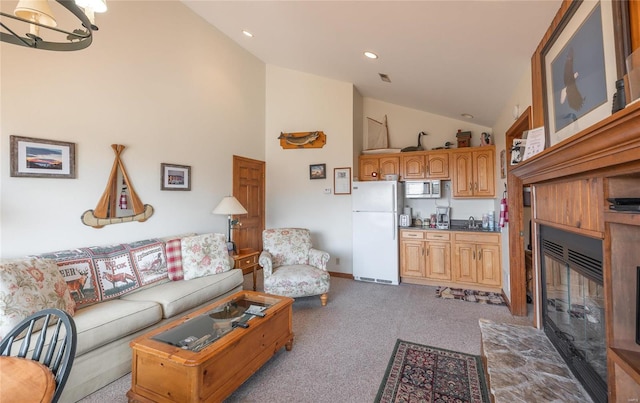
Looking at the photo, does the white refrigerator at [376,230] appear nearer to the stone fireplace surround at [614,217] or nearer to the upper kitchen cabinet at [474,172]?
the upper kitchen cabinet at [474,172]

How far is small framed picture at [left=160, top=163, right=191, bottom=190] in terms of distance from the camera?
131 inches

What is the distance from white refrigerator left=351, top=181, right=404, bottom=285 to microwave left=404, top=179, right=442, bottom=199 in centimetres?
27

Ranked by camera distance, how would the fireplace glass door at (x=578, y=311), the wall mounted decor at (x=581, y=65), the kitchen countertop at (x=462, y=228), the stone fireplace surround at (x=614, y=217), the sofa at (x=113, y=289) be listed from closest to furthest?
the stone fireplace surround at (x=614, y=217)
the wall mounted decor at (x=581, y=65)
the fireplace glass door at (x=578, y=311)
the sofa at (x=113, y=289)
the kitchen countertop at (x=462, y=228)

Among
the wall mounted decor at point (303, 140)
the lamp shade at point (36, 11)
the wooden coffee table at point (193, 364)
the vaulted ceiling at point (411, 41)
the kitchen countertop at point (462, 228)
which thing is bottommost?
the wooden coffee table at point (193, 364)

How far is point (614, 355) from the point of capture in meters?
1.20

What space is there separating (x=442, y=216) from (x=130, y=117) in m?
4.53

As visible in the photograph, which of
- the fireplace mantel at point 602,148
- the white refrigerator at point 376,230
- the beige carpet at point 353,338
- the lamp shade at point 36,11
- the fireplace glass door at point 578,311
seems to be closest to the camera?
the fireplace mantel at point 602,148

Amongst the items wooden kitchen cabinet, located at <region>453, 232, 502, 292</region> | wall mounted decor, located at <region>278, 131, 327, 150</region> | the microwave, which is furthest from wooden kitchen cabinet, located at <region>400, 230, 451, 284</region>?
wall mounted decor, located at <region>278, 131, 327, 150</region>

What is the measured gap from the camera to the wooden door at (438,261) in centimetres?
416

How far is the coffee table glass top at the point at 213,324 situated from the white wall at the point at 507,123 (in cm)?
287

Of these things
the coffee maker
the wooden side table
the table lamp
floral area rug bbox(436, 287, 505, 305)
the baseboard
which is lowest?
floral area rug bbox(436, 287, 505, 305)

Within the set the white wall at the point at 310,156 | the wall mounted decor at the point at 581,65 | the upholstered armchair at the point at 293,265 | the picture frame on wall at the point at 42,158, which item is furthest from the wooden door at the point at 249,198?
the wall mounted decor at the point at 581,65

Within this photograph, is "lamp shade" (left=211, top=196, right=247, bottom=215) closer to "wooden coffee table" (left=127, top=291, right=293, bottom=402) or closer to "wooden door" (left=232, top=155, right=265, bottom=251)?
"wooden door" (left=232, top=155, right=265, bottom=251)

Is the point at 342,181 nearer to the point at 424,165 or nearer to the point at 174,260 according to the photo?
the point at 424,165
